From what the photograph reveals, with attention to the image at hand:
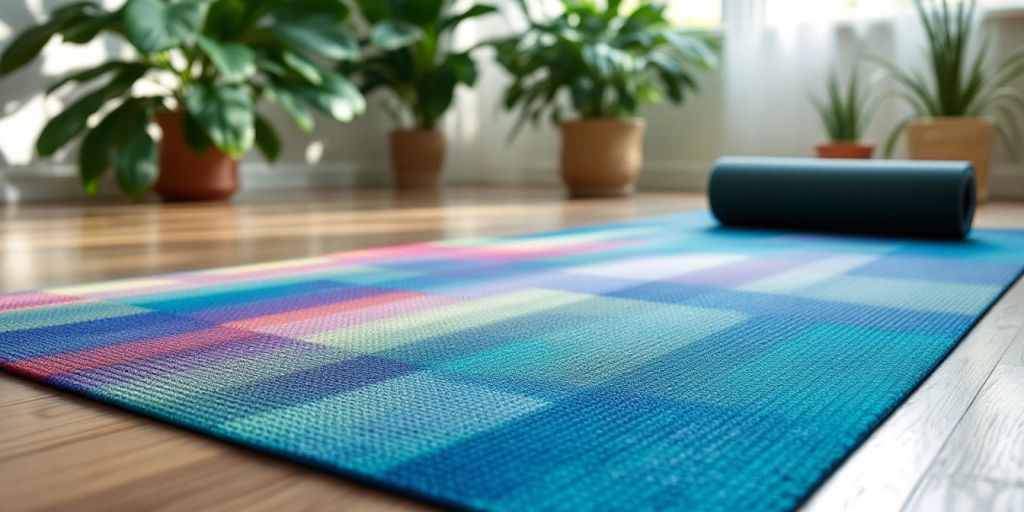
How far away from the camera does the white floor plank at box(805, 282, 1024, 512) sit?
515mm

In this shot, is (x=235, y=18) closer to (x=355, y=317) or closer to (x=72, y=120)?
(x=72, y=120)

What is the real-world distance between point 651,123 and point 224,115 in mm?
1873

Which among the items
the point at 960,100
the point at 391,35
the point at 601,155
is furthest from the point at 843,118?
the point at 391,35

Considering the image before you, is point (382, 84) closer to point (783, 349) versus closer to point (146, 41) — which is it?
point (146, 41)

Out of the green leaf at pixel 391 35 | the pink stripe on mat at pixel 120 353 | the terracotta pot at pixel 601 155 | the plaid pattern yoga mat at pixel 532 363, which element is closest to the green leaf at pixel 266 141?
the green leaf at pixel 391 35

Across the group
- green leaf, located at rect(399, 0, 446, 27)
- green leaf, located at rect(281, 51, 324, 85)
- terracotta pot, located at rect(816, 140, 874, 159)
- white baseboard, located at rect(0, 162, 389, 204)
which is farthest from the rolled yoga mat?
white baseboard, located at rect(0, 162, 389, 204)

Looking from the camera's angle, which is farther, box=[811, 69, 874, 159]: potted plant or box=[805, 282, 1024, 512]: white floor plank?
box=[811, 69, 874, 159]: potted plant

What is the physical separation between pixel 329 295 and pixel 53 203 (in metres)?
2.15

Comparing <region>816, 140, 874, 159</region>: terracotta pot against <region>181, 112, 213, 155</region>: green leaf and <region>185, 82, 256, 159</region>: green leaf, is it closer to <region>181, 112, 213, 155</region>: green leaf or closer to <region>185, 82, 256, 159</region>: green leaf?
<region>185, 82, 256, 159</region>: green leaf

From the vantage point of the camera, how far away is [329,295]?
1.16m

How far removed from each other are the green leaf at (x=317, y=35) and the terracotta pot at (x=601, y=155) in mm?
829

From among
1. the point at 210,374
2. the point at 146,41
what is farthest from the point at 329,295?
the point at 146,41

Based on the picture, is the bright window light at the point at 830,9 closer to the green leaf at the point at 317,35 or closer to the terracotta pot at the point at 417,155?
the terracotta pot at the point at 417,155

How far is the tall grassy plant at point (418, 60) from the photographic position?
144 inches
